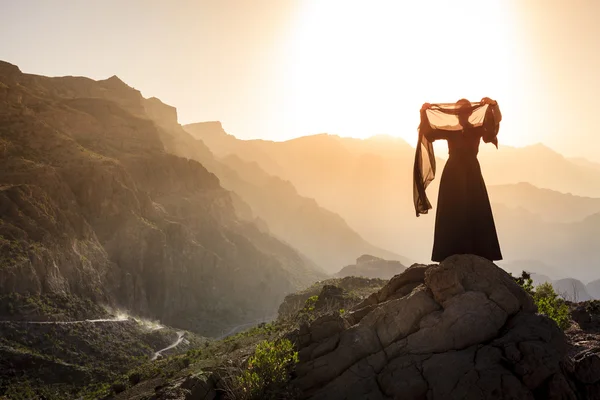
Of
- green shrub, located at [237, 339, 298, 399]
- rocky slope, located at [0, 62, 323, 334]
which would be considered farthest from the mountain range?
green shrub, located at [237, 339, 298, 399]

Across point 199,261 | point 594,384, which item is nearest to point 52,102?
point 199,261

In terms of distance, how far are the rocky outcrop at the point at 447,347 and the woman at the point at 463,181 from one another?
1.82 feet

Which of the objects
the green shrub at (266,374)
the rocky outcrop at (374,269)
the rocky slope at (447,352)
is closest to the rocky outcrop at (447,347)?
the rocky slope at (447,352)

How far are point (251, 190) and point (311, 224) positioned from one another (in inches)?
1151

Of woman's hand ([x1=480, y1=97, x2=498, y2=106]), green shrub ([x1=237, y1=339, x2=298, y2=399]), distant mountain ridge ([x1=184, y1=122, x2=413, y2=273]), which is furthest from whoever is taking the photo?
distant mountain ridge ([x1=184, y1=122, x2=413, y2=273])

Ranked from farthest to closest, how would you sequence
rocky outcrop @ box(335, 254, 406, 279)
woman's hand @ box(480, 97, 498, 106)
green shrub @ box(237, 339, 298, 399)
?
rocky outcrop @ box(335, 254, 406, 279)
woman's hand @ box(480, 97, 498, 106)
green shrub @ box(237, 339, 298, 399)

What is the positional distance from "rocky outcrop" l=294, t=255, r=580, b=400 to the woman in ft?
1.82

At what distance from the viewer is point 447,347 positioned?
821 centimetres

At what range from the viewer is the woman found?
9680 millimetres

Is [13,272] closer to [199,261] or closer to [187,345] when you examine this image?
[187,345]

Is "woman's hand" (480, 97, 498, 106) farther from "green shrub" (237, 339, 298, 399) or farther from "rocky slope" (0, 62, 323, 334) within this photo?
"rocky slope" (0, 62, 323, 334)

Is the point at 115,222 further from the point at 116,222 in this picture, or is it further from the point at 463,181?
the point at 463,181

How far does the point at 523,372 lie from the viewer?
282 inches

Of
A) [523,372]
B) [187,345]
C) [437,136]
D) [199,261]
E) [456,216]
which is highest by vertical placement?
[437,136]
